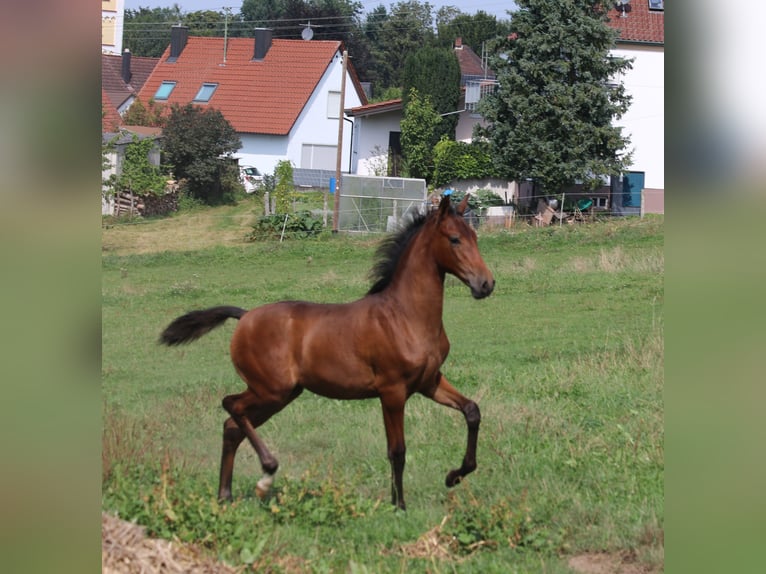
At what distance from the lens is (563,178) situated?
→ 6891 mm

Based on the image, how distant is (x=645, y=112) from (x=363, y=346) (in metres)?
3.03

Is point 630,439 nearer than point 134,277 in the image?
No

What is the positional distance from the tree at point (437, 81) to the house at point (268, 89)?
39 centimetres

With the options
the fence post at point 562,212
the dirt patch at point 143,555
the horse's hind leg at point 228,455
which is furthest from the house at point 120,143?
the fence post at point 562,212

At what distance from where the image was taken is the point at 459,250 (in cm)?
528

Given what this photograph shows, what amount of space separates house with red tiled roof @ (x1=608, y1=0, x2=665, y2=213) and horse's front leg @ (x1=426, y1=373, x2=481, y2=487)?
2230 mm

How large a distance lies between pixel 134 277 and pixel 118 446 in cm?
118

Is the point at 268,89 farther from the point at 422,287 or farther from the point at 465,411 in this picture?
the point at 465,411

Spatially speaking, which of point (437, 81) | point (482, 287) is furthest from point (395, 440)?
point (437, 81)

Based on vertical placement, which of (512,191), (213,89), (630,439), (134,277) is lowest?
(630,439)

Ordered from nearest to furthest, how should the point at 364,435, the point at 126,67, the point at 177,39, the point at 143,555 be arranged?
1. the point at 143,555
2. the point at 126,67
3. the point at 177,39
4. the point at 364,435
